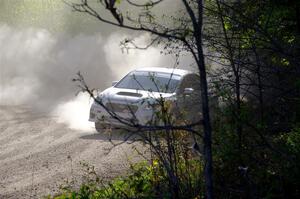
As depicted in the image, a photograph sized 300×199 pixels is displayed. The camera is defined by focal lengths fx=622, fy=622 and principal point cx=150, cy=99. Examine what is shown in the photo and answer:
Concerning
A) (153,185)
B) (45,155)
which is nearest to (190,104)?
(153,185)

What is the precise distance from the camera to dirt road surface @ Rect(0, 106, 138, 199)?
10883 mm

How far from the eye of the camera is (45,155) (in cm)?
1345

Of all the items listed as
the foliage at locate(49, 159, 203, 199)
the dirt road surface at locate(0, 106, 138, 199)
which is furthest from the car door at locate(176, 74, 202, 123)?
the dirt road surface at locate(0, 106, 138, 199)

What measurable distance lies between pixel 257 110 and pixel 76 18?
3223 cm

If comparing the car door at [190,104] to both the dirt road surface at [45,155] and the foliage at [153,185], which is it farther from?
the dirt road surface at [45,155]

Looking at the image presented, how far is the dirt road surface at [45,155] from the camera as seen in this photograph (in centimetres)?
1088

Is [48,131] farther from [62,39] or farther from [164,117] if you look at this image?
[62,39]

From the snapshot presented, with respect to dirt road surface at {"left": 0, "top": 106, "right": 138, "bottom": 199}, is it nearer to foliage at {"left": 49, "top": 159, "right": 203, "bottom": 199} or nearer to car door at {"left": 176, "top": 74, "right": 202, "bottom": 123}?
car door at {"left": 176, "top": 74, "right": 202, "bottom": 123}

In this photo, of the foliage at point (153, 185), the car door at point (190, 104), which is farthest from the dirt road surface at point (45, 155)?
the foliage at point (153, 185)

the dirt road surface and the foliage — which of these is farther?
the dirt road surface

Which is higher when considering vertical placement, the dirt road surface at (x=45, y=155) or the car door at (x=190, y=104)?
the car door at (x=190, y=104)

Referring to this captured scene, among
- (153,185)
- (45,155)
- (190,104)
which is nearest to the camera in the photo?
(153,185)

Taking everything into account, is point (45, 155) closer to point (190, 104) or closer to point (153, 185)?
point (190, 104)

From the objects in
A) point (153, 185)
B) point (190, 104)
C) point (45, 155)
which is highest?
point (190, 104)
